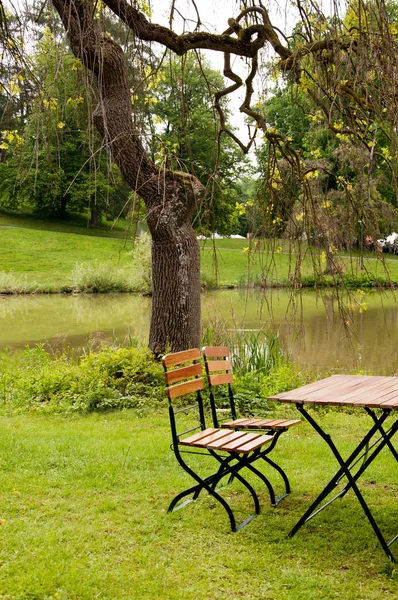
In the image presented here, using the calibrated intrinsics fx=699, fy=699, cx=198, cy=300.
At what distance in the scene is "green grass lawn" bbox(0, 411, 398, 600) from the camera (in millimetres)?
3312

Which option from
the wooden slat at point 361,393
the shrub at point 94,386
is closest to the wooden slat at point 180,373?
the wooden slat at point 361,393

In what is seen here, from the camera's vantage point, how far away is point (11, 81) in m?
4.19

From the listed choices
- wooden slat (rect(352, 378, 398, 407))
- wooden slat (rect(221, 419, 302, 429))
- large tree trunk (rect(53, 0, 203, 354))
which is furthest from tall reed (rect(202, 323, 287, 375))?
wooden slat (rect(352, 378, 398, 407))

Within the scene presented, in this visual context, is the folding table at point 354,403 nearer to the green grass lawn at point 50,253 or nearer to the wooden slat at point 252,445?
the wooden slat at point 252,445

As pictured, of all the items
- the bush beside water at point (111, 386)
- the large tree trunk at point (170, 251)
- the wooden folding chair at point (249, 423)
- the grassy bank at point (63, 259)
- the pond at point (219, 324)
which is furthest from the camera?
the grassy bank at point (63, 259)

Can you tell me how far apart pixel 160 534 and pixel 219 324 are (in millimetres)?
6776

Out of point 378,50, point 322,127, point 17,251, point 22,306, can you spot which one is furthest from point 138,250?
point 378,50

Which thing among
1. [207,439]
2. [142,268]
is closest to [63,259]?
[142,268]

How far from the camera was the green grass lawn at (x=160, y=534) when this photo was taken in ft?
10.9

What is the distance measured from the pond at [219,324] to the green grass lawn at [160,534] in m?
4.02

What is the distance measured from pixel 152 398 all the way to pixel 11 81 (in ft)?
15.4

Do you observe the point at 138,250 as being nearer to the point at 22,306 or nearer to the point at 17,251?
the point at 22,306

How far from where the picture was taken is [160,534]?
3.99 meters

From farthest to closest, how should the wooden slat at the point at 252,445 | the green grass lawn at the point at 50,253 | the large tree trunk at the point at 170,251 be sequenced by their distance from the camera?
the green grass lawn at the point at 50,253
the large tree trunk at the point at 170,251
the wooden slat at the point at 252,445
